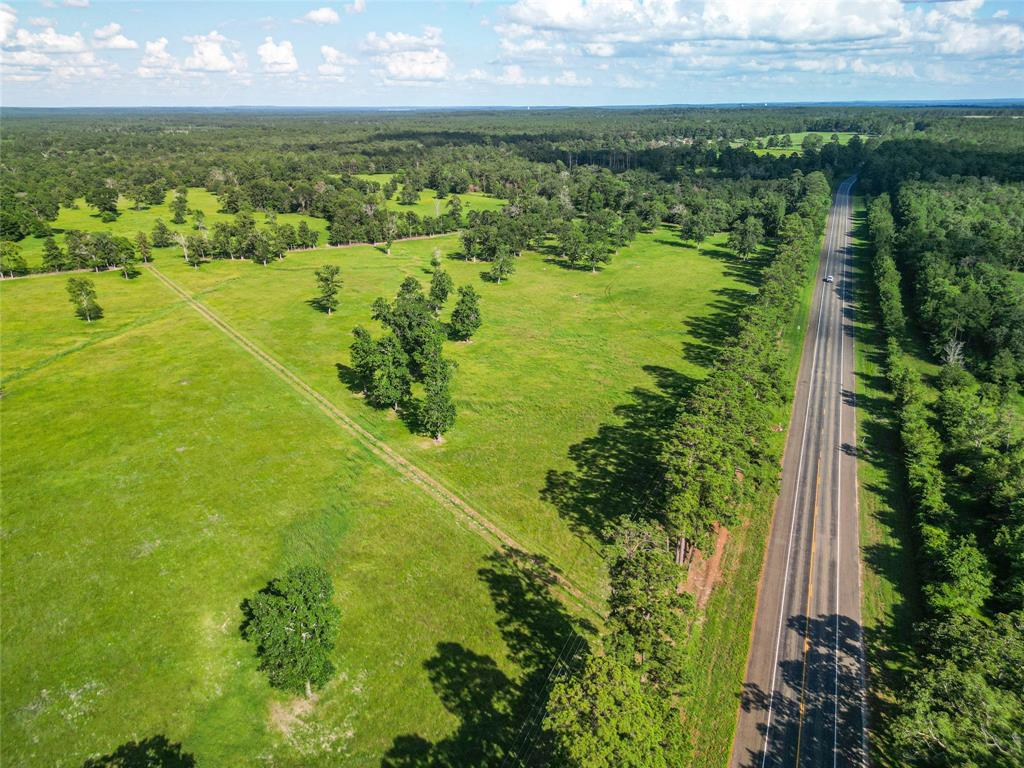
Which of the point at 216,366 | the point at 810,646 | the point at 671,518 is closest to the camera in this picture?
the point at 810,646

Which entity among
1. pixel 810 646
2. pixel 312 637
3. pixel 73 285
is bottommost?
pixel 810 646

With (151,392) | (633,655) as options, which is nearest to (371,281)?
(151,392)

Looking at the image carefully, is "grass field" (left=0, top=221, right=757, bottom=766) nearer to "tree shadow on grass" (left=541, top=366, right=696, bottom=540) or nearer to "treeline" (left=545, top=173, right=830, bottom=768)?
"tree shadow on grass" (left=541, top=366, right=696, bottom=540)

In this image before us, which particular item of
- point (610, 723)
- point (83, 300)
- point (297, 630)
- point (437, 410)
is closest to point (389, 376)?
point (437, 410)

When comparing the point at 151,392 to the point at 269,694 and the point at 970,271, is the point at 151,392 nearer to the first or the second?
the point at 269,694

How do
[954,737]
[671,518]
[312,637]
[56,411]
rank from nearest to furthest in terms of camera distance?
[954,737] < [312,637] < [671,518] < [56,411]

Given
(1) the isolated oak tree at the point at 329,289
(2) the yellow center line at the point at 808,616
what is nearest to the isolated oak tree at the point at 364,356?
(1) the isolated oak tree at the point at 329,289

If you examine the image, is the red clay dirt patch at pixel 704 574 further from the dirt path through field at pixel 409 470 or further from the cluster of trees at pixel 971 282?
the cluster of trees at pixel 971 282
